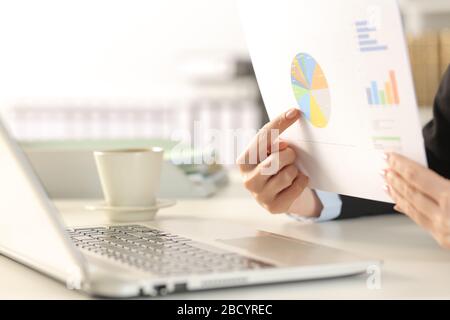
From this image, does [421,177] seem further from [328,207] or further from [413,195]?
[328,207]

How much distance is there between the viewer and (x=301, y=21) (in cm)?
91

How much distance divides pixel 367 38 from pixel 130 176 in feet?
1.61

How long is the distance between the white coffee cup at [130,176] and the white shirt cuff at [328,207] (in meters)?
0.23

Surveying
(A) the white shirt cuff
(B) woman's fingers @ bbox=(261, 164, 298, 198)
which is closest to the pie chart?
(B) woman's fingers @ bbox=(261, 164, 298, 198)

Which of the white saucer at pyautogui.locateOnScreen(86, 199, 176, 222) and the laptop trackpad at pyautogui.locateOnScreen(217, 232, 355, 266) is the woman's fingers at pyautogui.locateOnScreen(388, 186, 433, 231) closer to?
the laptop trackpad at pyautogui.locateOnScreen(217, 232, 355, 266)

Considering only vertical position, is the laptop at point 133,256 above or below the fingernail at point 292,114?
below

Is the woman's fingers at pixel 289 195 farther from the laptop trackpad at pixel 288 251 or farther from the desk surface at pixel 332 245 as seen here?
the laptop trackpad at pixel 288 251

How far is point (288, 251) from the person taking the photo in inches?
29.2

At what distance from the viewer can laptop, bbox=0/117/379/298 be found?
62 centimetres

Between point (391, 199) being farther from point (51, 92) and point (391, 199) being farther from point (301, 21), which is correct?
point (51, 92)

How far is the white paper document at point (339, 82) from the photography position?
2.46 feet

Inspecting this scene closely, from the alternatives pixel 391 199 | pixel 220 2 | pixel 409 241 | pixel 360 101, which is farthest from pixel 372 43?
pixel 220 2

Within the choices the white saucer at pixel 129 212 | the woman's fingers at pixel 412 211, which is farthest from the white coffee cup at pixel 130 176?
the woman's fingers at pixel 412 211

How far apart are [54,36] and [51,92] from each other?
1.01 ft
